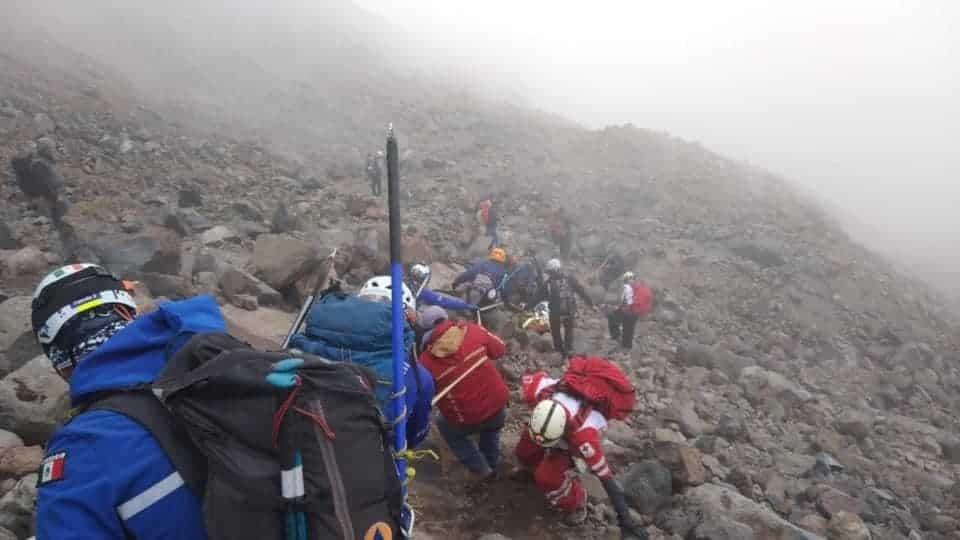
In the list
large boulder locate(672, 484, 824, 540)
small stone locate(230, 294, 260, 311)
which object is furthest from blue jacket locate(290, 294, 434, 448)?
small stone locate(230, 294, 260, 311)

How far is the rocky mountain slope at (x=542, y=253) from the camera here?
17.9 feet

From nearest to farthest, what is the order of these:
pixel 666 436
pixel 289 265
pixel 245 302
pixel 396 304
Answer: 1. pixel 396 304
2. pixel 666 436
3. pixel 245 302
4. pixel 289 265

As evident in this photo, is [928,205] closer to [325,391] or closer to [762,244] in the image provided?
[762,244]

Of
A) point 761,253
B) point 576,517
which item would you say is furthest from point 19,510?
point 761,253

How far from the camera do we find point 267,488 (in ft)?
5.23

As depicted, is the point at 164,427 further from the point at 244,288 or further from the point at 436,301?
the point at 244,288

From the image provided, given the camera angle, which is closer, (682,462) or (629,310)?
(682,462)

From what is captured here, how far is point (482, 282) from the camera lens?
888 cm

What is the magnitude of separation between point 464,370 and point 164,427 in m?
3.30

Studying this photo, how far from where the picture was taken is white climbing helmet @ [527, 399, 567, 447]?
457cm

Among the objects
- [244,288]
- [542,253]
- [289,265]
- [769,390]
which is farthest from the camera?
[542,253]

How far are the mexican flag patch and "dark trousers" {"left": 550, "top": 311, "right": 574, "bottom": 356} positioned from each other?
869 cm

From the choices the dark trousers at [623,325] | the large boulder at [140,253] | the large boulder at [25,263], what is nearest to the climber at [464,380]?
the large boulder at [140,253]

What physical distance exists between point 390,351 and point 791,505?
5411 millimetres
